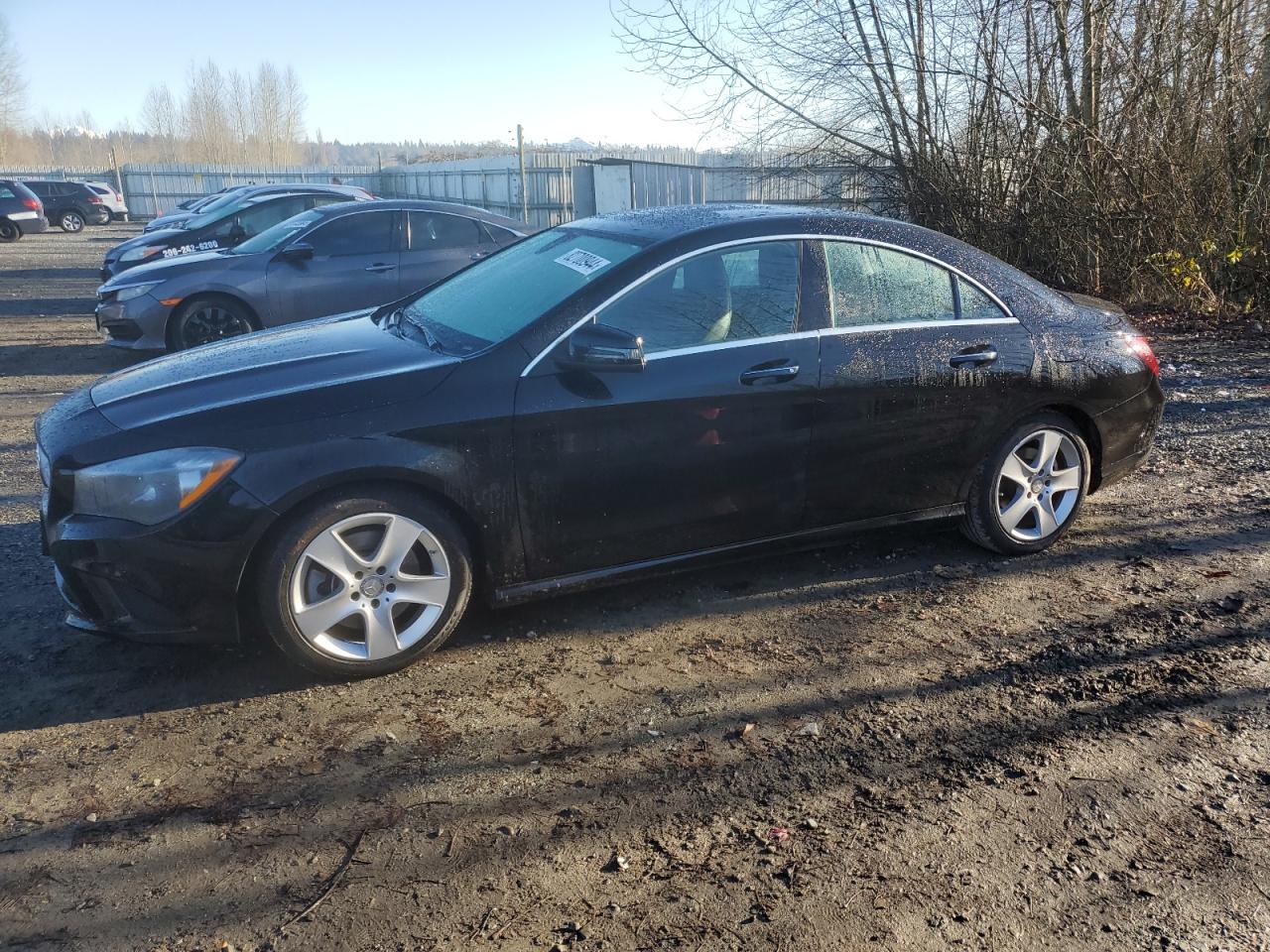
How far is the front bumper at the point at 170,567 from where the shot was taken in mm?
3514

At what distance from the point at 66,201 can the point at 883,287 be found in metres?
35.2

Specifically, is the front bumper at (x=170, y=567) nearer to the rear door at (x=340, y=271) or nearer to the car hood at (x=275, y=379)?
the car hood at (x=275, y=379)

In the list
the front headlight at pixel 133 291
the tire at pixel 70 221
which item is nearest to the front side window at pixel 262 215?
the front headlight at pixel 133 291

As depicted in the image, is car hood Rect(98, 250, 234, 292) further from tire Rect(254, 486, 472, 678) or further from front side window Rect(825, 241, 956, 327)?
front side window Rect(825, 241, 956, 327)

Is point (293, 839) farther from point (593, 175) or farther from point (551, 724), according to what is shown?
point (593, 175)

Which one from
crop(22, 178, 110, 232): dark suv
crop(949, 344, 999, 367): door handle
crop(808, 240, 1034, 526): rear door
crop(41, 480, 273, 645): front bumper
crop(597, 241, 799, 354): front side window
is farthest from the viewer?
crop(22, 178, 110, 232): dark suv

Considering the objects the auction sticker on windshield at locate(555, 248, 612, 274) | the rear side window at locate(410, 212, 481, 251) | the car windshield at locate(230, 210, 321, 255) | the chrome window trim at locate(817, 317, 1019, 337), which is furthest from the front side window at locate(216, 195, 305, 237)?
the chrome window trim at locate(817, 317, 1019, 337)

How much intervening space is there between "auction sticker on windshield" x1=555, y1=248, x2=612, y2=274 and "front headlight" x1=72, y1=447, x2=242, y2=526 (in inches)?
64.4

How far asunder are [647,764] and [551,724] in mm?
421

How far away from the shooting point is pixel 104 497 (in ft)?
11.8

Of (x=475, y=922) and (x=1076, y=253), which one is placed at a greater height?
(x=1076, y=253)

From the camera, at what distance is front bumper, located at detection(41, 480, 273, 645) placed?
11.5 feet

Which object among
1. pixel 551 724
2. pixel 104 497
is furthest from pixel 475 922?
pixel 104 497

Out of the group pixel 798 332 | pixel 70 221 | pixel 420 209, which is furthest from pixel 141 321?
pixel 70 221
